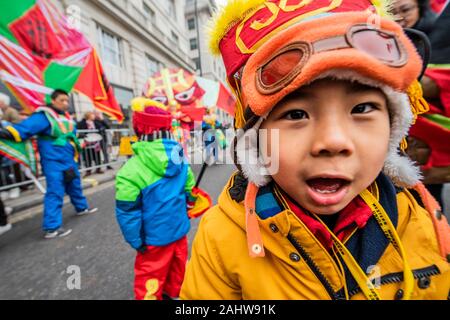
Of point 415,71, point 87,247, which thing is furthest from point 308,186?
point 87,247

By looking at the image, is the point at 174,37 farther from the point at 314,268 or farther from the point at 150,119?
the point at 314,268

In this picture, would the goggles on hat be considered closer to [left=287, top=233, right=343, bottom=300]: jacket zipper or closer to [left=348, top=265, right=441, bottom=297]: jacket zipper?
[left=287, top=233, right=343, bottom=300]: jacket zipper

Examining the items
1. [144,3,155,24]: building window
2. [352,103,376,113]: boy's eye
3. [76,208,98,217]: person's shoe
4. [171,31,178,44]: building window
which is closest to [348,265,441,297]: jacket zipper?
[352,103,376,113]: boy's eye

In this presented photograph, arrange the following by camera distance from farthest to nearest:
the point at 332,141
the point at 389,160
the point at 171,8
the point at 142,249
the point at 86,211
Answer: the point at 171,8 → the point at 86,211 → the point at 142,249 → the point at 389,160 → the point at 332,141

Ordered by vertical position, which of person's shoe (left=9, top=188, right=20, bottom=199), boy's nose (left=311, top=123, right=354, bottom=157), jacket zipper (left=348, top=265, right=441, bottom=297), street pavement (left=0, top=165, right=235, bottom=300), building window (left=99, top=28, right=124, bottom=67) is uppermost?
building window (left=99, top=28, right=124, bottom=67)

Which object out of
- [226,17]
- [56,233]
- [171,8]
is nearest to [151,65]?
[171,8]

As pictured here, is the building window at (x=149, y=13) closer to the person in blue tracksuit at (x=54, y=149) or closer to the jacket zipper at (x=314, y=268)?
the person in blue tracksuit at (x=54, y=149)

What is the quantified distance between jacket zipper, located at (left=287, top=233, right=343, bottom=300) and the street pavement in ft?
5.92

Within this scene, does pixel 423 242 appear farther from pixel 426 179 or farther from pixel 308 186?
pixel 426 179

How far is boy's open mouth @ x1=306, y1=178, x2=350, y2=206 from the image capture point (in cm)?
69

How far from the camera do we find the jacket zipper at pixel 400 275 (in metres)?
0.76

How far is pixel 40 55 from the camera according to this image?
3145mm

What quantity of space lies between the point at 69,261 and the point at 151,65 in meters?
15.9
